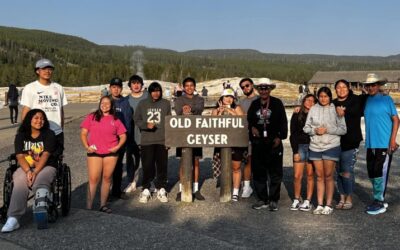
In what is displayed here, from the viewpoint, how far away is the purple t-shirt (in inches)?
244

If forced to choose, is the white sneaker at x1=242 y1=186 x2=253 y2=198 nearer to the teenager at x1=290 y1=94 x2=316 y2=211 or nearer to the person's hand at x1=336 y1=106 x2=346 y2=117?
the teenager at x1=290 y1=94 x2=316 y2=211

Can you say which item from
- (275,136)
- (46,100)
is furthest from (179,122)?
(46,100)

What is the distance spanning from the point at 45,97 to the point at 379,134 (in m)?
3.91

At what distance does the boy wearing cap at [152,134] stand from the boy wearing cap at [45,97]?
1174 mm

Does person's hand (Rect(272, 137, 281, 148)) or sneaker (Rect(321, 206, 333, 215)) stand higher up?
person's hand (Rect(272, 137, 281, 148))

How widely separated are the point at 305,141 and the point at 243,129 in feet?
2.72

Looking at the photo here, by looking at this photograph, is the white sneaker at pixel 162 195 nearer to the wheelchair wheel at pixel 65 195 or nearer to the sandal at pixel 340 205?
the wheelchair wheel at pixel 65 195

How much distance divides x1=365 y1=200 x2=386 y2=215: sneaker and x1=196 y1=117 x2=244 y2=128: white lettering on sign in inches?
73.2

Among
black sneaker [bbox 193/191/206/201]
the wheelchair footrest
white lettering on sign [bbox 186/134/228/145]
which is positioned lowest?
black sneaker [bbox 193/191/206/201]

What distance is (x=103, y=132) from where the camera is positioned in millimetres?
6195

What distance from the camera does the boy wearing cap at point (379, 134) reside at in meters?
6.09

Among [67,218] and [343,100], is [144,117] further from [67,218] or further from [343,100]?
[343,100]

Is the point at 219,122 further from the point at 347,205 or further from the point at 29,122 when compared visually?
the point at 29,122

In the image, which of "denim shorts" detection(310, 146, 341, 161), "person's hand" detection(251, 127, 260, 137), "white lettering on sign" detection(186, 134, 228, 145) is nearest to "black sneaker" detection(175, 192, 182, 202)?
"white lettering on sign" detection(186, 134, 228, 145)
